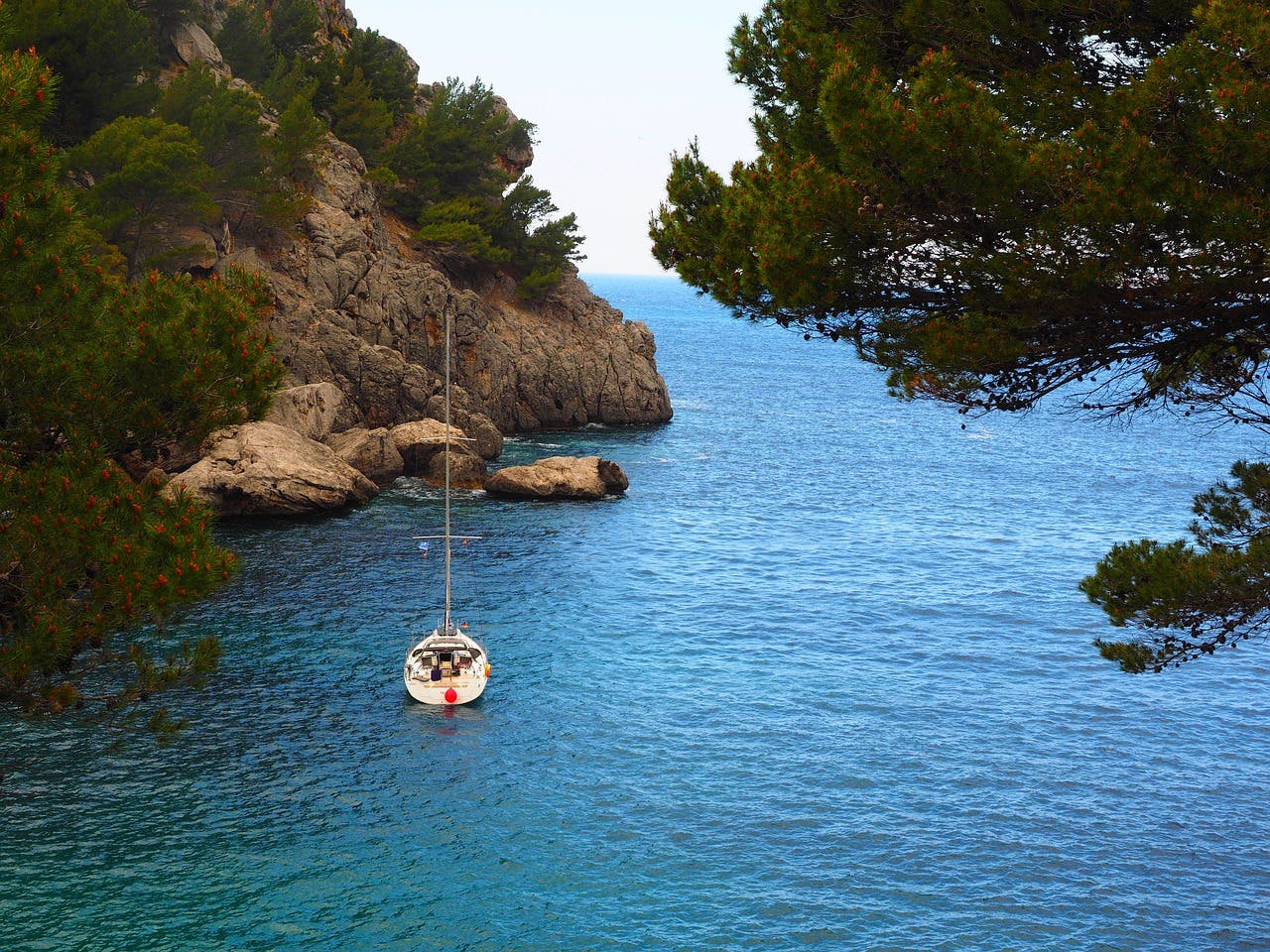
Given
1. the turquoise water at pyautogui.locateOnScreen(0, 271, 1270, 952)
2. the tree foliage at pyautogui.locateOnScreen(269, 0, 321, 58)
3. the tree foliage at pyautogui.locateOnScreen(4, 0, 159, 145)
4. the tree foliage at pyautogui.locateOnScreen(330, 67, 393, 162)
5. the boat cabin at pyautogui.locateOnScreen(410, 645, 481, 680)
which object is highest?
the tree foliage at pyautogui.locateOnScreen(269, 0, 321, 58)

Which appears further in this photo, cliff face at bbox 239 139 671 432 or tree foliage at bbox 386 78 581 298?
tree foliage at bbox 386 78 581 298

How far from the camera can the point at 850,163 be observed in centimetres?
1577

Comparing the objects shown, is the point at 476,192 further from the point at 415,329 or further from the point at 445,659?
the point at 445,659

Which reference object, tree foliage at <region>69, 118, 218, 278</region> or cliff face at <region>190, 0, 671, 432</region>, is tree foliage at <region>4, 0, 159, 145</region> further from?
cliff face at <region>190, 0, 671, 432</region>

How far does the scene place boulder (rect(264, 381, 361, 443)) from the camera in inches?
2687

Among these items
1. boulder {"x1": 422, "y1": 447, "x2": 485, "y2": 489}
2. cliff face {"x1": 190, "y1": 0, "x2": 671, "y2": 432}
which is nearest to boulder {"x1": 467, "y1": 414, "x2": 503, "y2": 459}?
cliff face {"x1": 190, "y1": 0, "x2": 671, "y2": 432}

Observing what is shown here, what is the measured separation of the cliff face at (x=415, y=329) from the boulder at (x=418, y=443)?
4095 mm

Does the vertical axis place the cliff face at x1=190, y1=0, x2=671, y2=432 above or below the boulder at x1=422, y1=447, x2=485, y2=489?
above

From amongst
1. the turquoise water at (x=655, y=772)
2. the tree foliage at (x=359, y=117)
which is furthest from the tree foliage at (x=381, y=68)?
the turquoise water at (x=655, y=772)

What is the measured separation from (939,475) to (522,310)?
133 ft

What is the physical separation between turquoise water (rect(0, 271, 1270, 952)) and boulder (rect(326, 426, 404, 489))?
5.80 meters

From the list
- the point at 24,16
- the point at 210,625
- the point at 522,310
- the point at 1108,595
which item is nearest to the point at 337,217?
the point at 522,310

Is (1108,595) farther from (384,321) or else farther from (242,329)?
(384,321)

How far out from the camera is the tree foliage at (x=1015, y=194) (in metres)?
14.4
